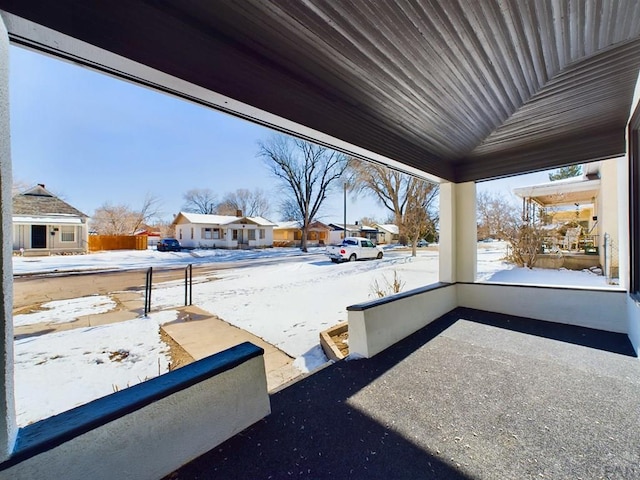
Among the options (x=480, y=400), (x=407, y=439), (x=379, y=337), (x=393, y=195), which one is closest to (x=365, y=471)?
(x=407, y=439)

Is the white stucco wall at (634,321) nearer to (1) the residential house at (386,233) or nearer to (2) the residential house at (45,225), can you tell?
(2) the residential house at (45,225)

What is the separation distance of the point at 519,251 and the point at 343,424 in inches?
380

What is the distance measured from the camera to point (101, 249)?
21953 mm

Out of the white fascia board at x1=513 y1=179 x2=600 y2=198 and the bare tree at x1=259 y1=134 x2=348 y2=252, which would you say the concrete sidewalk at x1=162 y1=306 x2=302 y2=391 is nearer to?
the white fascia board at x1=513 y1=179 x2=600 y2=198

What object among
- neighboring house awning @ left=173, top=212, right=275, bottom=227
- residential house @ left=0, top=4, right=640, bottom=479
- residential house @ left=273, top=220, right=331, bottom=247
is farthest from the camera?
residential house @ left=273, top=220, right=331, bottom=247

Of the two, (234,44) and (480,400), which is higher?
(234,44)

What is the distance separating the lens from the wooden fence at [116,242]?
21656mm

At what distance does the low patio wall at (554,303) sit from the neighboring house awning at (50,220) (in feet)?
74.4

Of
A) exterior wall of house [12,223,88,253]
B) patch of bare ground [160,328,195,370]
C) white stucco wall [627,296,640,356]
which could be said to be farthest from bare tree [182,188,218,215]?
white stucco wall [627,296,640,356]

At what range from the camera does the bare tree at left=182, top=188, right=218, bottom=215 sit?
39000mm

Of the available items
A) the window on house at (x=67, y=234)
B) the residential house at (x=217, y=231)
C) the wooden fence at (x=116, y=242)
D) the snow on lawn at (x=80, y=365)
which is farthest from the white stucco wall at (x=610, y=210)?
the wooden fence at (x=116, y=242)

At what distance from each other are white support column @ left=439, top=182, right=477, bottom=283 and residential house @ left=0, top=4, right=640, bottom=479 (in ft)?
5.33

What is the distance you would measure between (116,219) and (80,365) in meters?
31.8

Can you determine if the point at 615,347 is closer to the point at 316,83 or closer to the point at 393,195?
the point at 316,83
